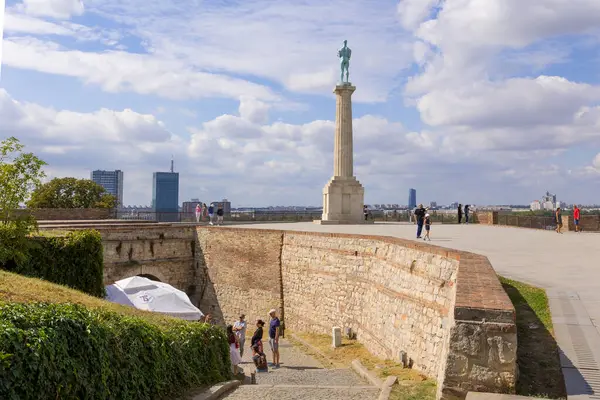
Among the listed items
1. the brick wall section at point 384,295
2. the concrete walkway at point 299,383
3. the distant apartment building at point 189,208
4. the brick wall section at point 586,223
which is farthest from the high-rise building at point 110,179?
the concrete walkway at point 299,383

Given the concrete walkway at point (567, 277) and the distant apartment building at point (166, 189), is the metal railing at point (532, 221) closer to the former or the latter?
the concrete walkway at point (567, 277)

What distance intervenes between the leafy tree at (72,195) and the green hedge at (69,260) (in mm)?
24572

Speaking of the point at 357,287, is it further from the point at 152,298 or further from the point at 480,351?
the point at 480,351

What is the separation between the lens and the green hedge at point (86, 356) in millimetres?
5445

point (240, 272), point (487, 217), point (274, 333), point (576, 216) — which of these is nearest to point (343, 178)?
point (487, 217)

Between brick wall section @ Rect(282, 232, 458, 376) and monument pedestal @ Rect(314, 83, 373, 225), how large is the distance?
10525 millimetres

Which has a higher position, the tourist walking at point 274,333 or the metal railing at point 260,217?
the metal railing at point 260,217

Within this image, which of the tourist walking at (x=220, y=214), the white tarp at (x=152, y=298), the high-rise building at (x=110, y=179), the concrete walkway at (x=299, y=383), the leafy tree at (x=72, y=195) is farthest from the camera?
the high-rise building at (x=110, y=179)

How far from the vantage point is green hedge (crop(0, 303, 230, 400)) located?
5445 millimetres

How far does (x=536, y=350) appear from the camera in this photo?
8109 millimetres

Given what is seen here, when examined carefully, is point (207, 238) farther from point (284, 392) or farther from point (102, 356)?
point (102, 356)

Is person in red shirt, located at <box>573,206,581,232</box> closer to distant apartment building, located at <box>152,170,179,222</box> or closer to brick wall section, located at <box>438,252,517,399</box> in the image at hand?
brick wall section, located at <box>438,252,517,399</box>

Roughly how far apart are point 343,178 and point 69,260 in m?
18.3

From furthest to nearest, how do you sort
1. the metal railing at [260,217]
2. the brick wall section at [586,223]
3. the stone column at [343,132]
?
the metal railing at [260,217] → the stone column at [343,132] → the brick wall section at [586,223]
